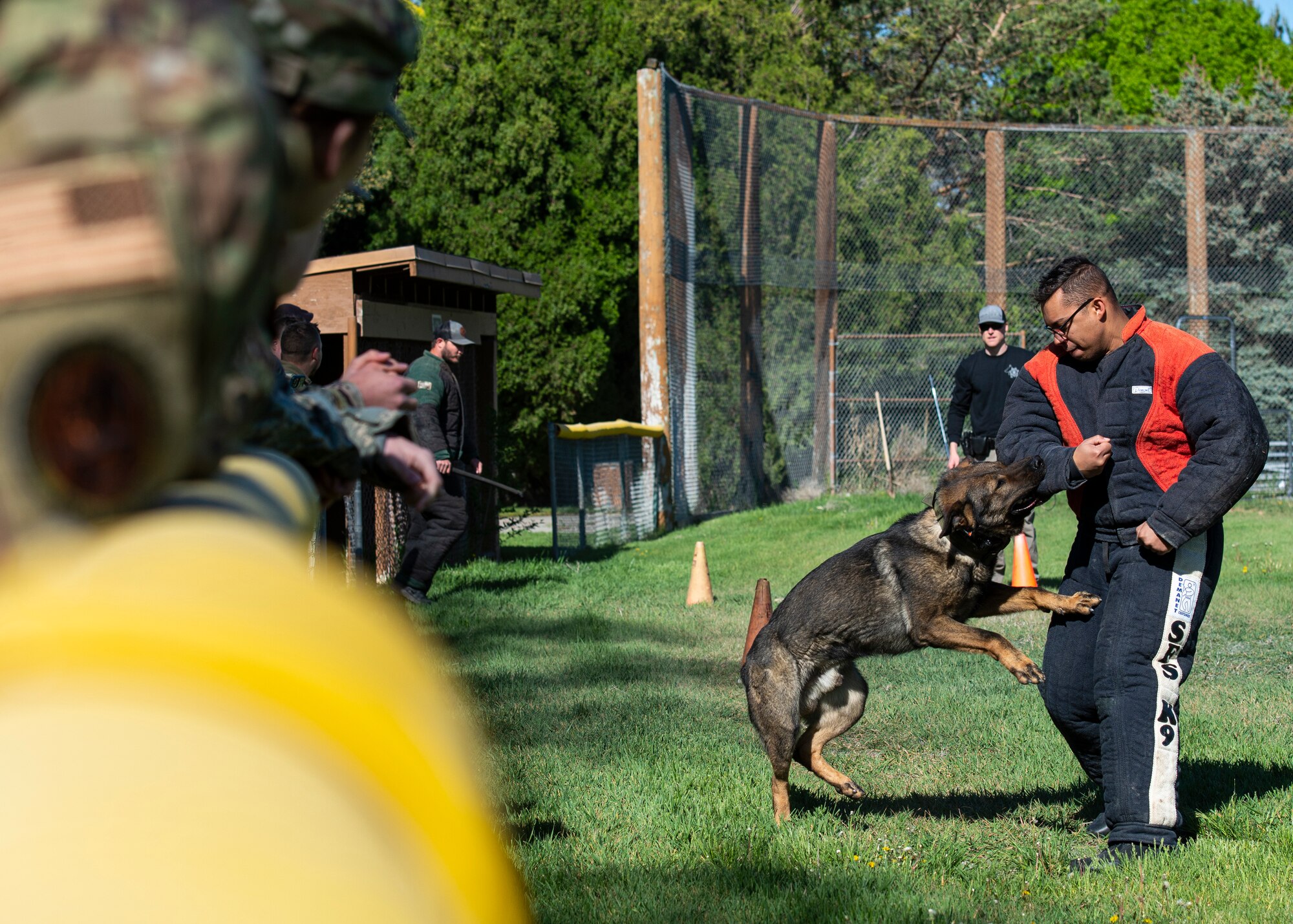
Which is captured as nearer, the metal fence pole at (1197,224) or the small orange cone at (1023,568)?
the small orange cone at (1023,568)

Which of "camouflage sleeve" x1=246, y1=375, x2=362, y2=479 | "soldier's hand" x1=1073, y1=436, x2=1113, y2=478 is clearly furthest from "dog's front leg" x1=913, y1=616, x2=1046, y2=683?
"camouflage sleeve" x1=246, y1=375, x2=362, y2=479

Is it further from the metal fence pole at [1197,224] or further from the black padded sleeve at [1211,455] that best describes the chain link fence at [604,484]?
the metal fence pole at [1197,224]

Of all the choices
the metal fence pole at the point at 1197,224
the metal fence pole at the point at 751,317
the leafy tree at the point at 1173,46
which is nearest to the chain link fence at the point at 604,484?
the metal fence pole at the point at 751,317

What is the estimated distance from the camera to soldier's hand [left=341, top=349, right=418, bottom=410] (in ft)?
3.76

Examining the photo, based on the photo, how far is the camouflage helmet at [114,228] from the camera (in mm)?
498

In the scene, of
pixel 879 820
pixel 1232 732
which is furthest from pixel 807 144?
pixel 879 820

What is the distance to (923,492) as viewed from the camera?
53.6 ft

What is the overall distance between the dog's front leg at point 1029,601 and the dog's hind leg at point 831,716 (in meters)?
0.68

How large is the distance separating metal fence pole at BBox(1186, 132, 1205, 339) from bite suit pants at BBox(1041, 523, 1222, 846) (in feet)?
43.8

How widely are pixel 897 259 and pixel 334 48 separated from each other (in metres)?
16.8

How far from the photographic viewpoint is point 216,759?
42 centimetres

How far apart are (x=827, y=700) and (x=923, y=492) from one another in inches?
456

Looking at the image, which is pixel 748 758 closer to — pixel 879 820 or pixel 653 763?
pixel 653 763

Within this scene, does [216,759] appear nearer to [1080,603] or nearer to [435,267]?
[1080,603]
